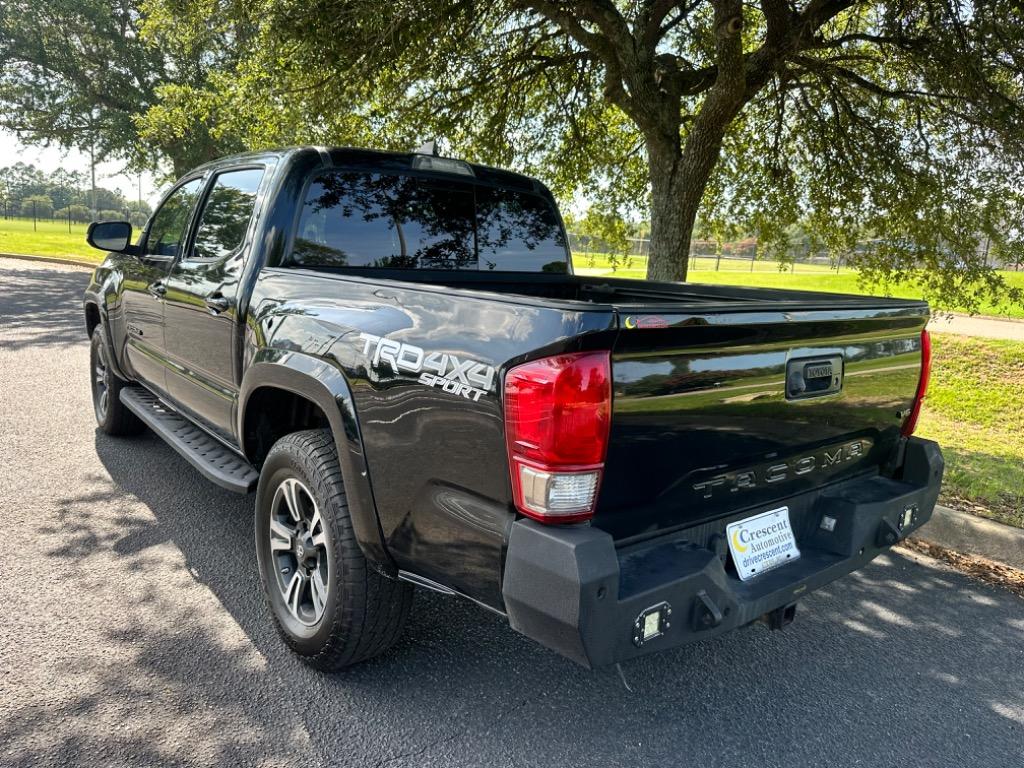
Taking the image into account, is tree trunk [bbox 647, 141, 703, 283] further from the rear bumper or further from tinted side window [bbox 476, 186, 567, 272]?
the rear bumper

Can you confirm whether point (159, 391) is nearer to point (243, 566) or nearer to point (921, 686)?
point (243, 566)

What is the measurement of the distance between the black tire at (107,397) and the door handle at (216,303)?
83.5 inches

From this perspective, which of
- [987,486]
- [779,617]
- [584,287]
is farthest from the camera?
[987,486]

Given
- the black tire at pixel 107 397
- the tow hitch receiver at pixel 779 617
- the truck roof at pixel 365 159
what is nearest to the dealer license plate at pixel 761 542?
the tow hitch receiver at pixel 779 617

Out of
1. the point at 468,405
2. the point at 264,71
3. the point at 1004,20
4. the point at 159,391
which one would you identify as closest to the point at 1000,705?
the point at 468,405

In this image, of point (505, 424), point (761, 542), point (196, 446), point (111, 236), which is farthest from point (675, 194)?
point (505, 424)

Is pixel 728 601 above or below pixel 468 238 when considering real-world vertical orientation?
below

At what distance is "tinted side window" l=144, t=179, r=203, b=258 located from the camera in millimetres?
4289

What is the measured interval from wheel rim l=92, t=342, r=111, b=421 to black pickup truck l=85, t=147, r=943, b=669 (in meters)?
1.98

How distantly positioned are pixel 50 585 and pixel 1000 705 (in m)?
3.93

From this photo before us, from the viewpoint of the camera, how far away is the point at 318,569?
2.85 meters

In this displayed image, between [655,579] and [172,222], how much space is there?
12.6 ft

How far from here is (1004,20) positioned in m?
5.43

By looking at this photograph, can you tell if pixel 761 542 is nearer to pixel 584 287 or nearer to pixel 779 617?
pixel 779 617
